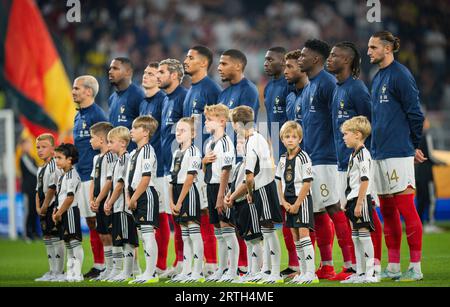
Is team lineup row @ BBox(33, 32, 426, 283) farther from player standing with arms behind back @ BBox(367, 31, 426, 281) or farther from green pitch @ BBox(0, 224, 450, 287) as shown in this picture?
green pitch @ BBox(0, 224, 450, 287)

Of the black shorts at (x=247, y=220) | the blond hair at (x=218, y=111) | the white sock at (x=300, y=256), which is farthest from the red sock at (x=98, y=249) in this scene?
the white sock at (x=300, y=256)

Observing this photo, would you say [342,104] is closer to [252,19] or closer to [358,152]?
[358,152]

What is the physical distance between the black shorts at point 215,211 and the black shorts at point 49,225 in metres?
1.83

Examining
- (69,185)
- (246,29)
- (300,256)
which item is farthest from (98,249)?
(246,29)

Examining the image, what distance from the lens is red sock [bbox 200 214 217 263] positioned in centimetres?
996

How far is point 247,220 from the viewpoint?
9188 millimetres

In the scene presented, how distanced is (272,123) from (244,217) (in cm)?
168

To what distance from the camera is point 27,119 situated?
17156 mm

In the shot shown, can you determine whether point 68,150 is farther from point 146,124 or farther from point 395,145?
point 395,145

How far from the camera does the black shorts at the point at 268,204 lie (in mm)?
9070

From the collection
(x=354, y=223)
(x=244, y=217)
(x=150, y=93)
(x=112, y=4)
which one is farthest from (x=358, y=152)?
(x=112, y=4)

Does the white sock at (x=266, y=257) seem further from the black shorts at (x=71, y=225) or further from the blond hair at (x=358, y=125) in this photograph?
the black shorts at (x=71, y=225)

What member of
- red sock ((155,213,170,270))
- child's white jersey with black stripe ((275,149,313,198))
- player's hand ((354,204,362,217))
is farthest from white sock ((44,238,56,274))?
player's hand ((354,204,362,217))

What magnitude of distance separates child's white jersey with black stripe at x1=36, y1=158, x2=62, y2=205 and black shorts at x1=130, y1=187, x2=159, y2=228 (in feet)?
4.44
